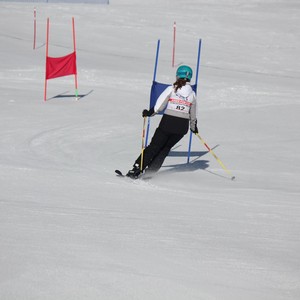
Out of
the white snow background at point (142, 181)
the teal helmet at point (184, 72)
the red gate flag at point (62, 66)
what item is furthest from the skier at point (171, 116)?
the red gate flag at point (62, 66)

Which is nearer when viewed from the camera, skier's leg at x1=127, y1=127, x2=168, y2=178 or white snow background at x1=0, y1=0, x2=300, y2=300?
white snow background at x1=0, y1=0, x2=300, y2=300

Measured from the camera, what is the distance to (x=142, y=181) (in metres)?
8.67

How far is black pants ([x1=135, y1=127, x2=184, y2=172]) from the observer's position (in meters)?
9.03

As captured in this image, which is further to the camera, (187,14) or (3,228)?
(187,14)

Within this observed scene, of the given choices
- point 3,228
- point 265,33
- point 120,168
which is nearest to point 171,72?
point 265,33

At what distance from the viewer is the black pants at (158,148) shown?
29.6 ft

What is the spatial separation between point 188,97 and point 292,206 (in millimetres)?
2166

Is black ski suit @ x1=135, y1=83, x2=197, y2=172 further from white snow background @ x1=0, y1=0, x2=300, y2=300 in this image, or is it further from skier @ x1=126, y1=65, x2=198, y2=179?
white snow background @ x1=0, y1=0, x2=300, y2=300

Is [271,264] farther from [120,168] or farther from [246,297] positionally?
[120,168]

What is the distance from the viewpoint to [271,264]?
15.7 feet

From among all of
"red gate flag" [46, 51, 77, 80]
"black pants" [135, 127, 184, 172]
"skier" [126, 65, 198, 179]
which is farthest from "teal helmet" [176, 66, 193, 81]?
"red gate flag" [46, 51, 77, 80]

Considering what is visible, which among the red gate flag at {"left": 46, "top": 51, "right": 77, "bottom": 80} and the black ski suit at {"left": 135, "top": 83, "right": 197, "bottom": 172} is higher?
the black ski suit at {"left": 135, "top": 83, "right": 197, "bottom": 172}

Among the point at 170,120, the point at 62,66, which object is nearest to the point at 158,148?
the point at 170,120

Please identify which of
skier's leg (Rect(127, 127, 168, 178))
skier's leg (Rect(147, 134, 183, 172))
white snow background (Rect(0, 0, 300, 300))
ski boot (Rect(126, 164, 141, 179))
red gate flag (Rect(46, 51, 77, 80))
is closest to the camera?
white snow background (Rect(0, 0, 300, 300))
